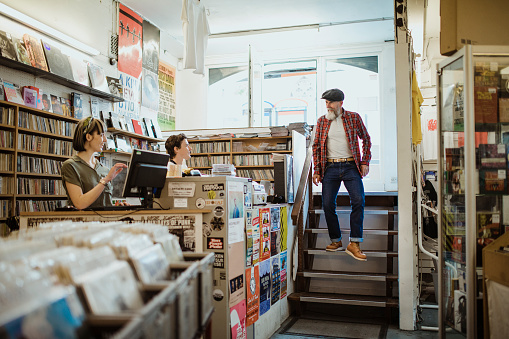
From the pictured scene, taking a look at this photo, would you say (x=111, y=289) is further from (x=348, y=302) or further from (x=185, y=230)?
(x=348, y=302)

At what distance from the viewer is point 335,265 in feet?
16.9

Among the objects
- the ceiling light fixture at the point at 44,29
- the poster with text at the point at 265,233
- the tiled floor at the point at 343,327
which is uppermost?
the ceiling light fixture at the point at 44,29

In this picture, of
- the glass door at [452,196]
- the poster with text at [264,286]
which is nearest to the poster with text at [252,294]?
the poster with text at [264,286]

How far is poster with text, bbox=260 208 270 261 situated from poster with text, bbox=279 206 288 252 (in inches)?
18.9

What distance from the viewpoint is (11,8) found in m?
5.00

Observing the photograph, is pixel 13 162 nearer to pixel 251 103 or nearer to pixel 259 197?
pixel 259 197

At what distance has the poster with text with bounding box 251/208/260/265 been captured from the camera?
3393mm

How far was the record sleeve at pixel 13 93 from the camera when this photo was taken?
15.4 ft

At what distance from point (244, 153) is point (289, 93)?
99.4 inches

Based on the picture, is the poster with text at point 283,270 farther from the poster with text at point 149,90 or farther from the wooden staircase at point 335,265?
the poster with text at point 149,90

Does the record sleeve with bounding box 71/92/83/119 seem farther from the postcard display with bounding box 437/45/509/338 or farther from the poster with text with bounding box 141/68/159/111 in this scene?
the postcard display with bounding box 437/45/509/338

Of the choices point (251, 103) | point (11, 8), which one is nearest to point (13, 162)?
point (11, 8)

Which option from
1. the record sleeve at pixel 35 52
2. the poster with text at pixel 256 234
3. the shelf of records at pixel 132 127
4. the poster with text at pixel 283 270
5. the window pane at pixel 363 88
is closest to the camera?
the poster with text at pixel 256 234

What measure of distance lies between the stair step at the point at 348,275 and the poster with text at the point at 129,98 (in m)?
3.90
